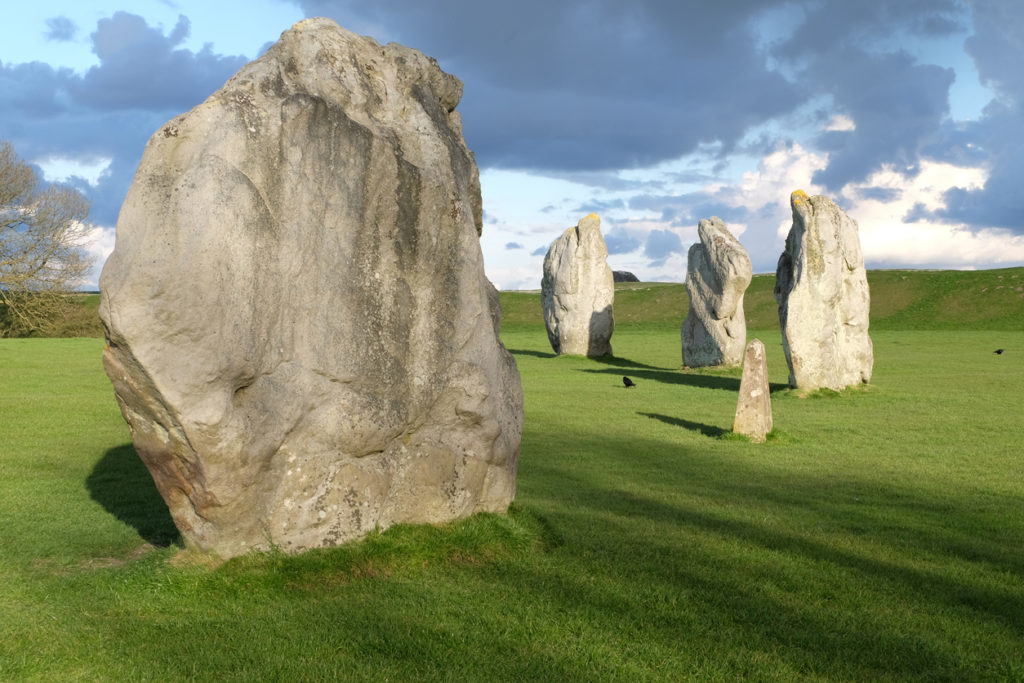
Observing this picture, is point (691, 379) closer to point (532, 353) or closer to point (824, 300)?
point (824, 300)

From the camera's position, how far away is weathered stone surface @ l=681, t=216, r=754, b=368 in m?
26.8

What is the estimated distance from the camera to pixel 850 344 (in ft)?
67.8

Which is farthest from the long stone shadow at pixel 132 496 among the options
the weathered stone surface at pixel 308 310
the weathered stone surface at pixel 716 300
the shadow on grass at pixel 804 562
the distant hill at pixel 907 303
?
the distant hill at pixel 907 303

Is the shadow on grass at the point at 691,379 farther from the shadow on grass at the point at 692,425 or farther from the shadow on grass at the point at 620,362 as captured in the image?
the shadow on grass at the point at 692,425

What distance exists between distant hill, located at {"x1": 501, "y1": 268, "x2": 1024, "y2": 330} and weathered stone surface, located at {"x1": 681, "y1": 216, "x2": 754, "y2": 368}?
22892 mm

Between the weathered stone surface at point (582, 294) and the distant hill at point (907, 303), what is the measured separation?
20320 mm

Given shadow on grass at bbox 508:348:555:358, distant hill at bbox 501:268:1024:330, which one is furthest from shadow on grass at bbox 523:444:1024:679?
distant hill at bbox 501:268:1024:330

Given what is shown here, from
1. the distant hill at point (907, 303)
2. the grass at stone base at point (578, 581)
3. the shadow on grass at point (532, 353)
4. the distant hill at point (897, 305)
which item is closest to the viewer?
the grass at stone base at point (578, 581)

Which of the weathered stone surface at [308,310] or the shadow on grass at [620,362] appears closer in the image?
the weathered stone surface at [308,310]

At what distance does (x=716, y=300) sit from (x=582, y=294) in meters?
5.88

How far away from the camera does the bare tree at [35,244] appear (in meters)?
35.8

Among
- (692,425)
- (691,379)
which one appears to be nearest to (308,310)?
(692,425)

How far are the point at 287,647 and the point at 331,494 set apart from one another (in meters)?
1.42

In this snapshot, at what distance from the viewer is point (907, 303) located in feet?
200
